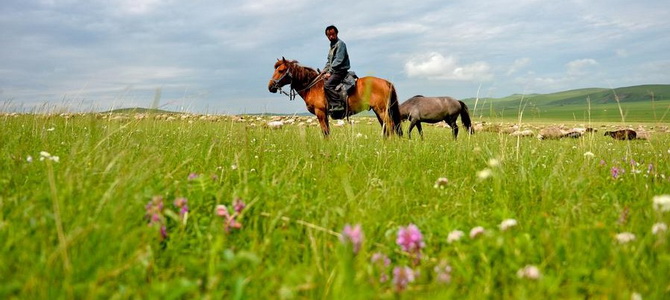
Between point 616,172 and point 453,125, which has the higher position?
point 453,125

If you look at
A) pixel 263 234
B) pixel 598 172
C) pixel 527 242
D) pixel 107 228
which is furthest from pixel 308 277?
pixel 598 172

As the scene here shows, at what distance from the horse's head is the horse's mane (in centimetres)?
11

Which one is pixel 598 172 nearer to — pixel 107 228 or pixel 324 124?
pixel 107 228

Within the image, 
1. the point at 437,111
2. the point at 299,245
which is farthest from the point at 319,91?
the point at 299,245

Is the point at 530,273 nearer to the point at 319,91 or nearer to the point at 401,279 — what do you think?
the point at 401,279

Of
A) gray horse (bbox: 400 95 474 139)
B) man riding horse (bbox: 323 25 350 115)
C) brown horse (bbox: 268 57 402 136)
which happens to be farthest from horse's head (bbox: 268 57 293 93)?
gray horse (bbox: 400 95 474 139)

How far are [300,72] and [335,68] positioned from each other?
117 cm

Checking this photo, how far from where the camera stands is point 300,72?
12031 millimetres

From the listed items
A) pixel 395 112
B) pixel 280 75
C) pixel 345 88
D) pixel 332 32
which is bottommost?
pixel 395 112

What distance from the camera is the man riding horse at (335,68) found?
452 inches

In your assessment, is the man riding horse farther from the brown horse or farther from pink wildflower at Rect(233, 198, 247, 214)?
pink wildflower at Rect(233, 198, 247, 214)

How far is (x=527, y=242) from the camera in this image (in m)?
2.07

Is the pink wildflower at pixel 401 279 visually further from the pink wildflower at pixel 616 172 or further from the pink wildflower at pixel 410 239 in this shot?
the pink wildflower at pixel 616 172

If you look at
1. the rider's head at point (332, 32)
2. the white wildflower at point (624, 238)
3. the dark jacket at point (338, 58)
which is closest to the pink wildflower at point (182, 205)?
the white wildflower at point (624, 238)
